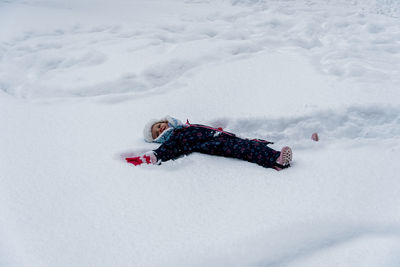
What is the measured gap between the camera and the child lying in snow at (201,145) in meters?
1.77

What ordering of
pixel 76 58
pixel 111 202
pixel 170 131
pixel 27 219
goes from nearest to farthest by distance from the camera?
pixel 27 219
pixel 111 202
pixel 170 131
pixel 76 58

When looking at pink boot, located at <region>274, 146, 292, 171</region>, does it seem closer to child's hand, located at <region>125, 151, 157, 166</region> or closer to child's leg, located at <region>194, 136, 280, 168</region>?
child's leg, located at <region>194, 136, 280, 168</region>

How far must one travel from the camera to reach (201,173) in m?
1.72

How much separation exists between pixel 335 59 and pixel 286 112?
127cm

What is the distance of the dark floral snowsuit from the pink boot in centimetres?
3

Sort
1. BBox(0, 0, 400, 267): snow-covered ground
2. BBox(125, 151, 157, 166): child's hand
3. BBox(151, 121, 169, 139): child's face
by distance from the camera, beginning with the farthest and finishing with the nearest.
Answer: BBox(151, 121, 169, 139): child's face < BBox(125, 151, 157, 166): child's hand < BBox(0, 0, 400, 267): snow-covered ground

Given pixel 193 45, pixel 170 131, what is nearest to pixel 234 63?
pixel 193 45

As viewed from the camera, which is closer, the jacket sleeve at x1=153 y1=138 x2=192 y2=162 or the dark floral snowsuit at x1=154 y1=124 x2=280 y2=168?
the dark floral snowsuit at x1=154 y1=124 x2=280 y2=168

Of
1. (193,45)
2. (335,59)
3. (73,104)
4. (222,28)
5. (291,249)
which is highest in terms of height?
(222,28)

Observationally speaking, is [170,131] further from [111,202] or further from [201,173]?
[111,202]

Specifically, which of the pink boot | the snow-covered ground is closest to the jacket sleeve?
the snow-covered ground

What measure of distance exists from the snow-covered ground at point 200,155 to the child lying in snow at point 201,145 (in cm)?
7

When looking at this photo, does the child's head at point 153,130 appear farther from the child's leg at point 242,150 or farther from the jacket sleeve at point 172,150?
the child's leg at point 242,150

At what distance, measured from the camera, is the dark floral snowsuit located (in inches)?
70.9
